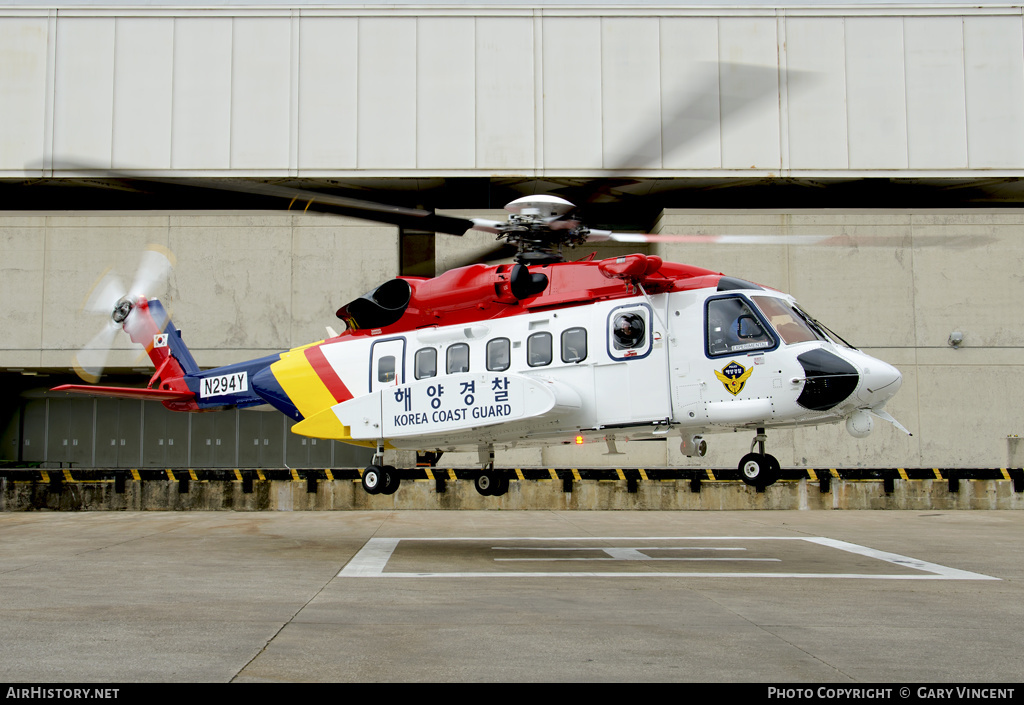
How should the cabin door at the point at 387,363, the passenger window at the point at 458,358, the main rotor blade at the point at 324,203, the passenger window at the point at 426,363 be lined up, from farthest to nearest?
the cabin door at the point at 387,363
the passenger window at the point at 426,363
the passenger window at the point at 458,358
the main rotor blade at the point at 324,203

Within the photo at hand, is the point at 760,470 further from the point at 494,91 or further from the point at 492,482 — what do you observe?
the point at 494,91

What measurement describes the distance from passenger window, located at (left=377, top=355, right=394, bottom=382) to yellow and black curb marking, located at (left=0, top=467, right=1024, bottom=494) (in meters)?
7.40

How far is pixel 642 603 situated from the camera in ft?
27.2

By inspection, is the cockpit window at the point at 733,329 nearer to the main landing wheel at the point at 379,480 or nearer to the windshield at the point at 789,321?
the windshield at the point at 789,321

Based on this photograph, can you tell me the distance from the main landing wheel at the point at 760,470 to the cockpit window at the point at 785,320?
1718 millimetres

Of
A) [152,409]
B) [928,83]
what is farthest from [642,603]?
[152,409]

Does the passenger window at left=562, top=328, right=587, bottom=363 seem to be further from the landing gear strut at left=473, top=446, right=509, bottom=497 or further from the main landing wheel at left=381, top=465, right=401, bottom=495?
the main landing wheel at left=381, top=465, right=401, bottom=495

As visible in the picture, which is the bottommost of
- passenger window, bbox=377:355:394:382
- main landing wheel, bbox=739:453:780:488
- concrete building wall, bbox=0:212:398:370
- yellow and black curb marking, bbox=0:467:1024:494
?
yellow and black curb marking, bbox=0:467:1024:494

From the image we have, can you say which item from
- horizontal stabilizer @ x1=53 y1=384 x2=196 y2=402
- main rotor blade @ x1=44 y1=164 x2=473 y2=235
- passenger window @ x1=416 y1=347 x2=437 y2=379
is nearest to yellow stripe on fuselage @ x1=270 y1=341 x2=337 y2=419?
passenger window @ x1=416 y1=347 x2=437 y2=379

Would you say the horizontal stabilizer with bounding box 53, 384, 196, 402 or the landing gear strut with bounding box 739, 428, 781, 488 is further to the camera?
the horizontal stabilizer with bounding box 53, 384, 196, 402

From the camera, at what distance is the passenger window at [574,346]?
12664 mm

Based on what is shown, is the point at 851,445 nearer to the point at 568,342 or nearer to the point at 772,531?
the point at 772,531

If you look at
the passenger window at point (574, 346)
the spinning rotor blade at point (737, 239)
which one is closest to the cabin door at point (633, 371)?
the passenger window at point (574, 346)

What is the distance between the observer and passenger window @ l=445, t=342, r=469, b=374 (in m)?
13.4
